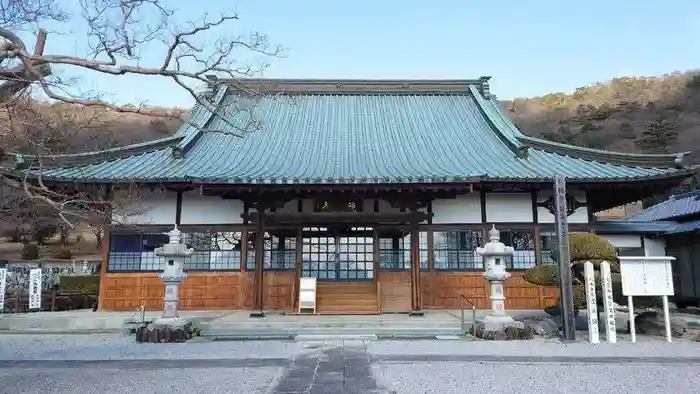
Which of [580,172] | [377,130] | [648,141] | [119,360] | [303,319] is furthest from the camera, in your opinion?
[648,141]

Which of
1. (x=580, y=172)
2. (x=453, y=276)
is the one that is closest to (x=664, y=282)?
(x=580, y=172)

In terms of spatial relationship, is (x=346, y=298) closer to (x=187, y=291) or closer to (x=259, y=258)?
(x=259, y=258)

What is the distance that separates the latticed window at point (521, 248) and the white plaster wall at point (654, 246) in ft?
14.7

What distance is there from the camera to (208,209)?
44.3ft

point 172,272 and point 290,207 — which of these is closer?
point 172,272

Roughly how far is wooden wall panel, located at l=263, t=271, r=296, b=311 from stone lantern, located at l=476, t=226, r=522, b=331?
5562mm

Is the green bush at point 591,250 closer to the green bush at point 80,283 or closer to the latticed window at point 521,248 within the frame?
the latticed window at point 521,248

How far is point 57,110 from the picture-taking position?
7.70m

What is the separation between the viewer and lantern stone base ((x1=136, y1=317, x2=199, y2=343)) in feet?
30.8

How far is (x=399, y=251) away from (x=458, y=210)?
2095 millimetres

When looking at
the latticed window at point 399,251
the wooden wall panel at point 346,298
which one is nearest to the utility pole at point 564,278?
the latticed window at point 399,251

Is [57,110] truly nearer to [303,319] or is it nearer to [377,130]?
[303,319]

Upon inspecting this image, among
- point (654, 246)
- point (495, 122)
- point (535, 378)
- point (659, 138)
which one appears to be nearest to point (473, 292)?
point (495, 122)

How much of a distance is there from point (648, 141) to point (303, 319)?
53042 millimetres
